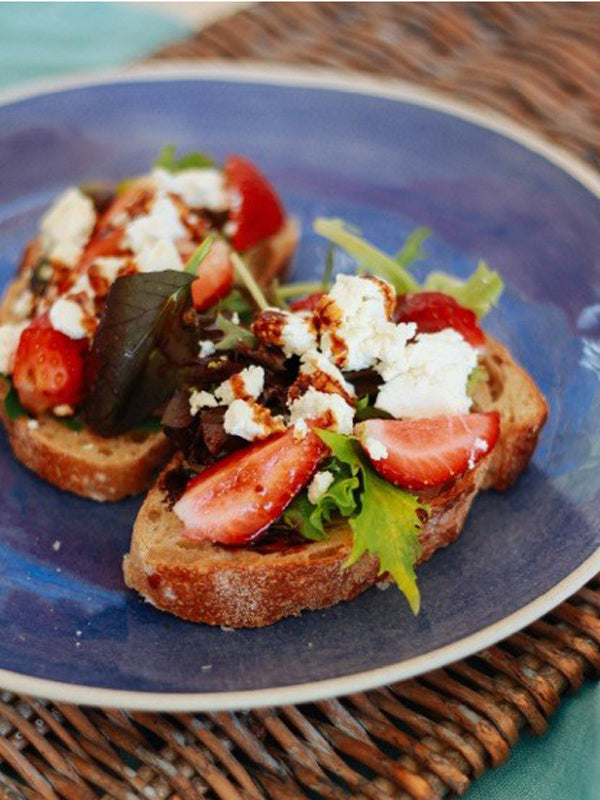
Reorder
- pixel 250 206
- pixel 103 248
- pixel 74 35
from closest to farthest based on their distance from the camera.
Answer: pixel 103 248, pixel 250 206, pixel 74 35

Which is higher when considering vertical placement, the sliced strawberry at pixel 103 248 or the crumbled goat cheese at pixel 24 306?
the sliced strawberry at pixel 103 248

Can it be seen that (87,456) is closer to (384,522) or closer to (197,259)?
(197,259)

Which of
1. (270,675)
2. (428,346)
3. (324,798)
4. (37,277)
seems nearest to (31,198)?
(37,277)

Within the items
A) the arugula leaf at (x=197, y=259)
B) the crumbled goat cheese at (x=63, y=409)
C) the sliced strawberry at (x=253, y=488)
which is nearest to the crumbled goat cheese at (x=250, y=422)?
the sliced strawberry at (x=253, y=488)

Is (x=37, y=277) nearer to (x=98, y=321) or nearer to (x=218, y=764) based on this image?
(x=98, y=321)

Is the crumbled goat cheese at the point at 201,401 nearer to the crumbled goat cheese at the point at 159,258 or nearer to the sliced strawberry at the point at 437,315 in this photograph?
the crumbled goat cheese at the point at 159,258

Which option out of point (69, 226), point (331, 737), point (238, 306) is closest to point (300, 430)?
point (331, 737)
